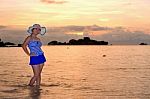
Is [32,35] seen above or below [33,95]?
above

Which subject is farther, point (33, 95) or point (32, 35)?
point (32, 35)

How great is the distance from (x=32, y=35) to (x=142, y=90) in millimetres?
4022

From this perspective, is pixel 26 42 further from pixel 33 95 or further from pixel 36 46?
pixel 33 95

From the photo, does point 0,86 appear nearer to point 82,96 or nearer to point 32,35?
point 32,35

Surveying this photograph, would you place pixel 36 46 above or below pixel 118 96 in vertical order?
above

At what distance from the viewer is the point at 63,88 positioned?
13.1 meters

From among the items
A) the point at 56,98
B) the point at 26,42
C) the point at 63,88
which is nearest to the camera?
the point at 56,98

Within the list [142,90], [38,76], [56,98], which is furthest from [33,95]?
[142,90]

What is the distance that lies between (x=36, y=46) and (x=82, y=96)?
88.6 inches

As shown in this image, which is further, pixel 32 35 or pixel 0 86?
pixel 0 86

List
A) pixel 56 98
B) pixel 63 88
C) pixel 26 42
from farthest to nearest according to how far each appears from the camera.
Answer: pixel 63 88, pixel 26 42, pixel 56 98

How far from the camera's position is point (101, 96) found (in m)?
11.4

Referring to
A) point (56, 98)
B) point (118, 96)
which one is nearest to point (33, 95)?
point (56, 98)

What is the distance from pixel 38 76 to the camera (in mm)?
12734
